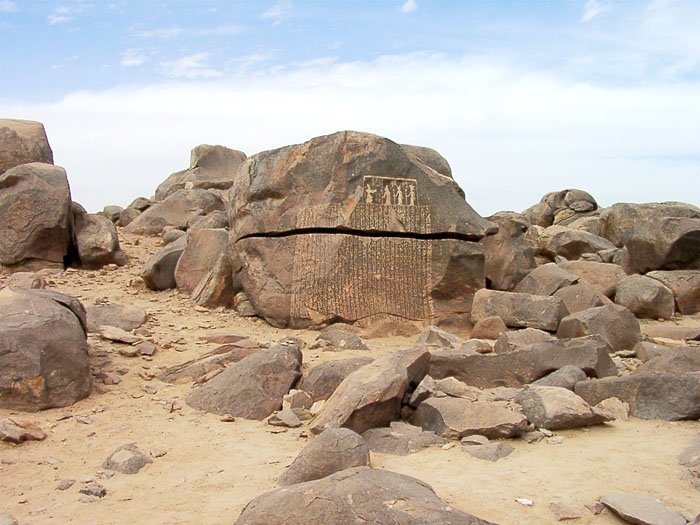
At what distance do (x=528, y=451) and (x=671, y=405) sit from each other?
3.45ft

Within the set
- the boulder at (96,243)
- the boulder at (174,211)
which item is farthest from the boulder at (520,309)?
the boulder at (174,211)

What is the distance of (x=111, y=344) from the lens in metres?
5.38

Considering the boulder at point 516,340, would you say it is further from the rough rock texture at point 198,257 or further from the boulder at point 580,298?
the rough rock texture at point 198,257

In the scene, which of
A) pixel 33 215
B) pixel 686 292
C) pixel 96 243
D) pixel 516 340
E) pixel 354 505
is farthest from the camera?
pixel 96 243

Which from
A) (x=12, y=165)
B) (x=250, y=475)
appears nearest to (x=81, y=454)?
→ (x=250, y=475)

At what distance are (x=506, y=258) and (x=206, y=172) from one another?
23.8ft

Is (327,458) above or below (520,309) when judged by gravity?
below

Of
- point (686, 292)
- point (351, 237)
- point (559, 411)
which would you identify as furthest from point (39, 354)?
point (686, 292)

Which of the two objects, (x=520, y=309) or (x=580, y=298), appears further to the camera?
(x=580, y=298)

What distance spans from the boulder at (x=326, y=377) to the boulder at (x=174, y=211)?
6.64m

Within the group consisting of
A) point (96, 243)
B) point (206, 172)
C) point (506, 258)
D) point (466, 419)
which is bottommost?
point (466, 419)

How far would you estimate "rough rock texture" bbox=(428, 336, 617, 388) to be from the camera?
15.1ft

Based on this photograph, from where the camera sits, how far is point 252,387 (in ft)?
A: 14.3

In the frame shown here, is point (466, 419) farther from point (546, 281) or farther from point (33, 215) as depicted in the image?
point (33, 215)
